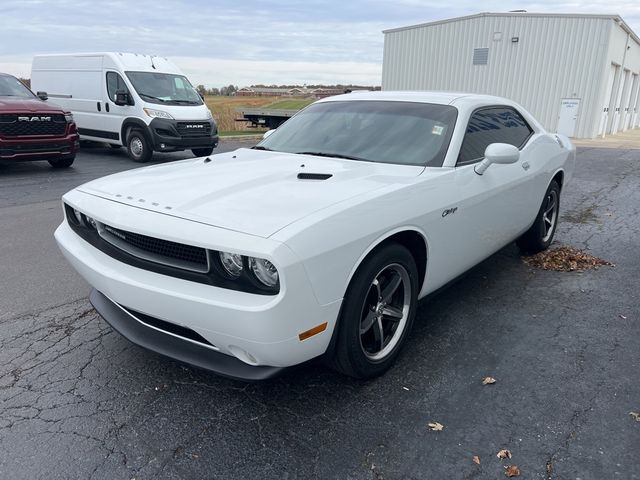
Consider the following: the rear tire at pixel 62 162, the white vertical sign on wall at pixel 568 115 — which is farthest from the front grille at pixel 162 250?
the white vertical sign on wall at pixel 568 115

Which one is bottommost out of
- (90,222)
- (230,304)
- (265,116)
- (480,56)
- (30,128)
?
(265,116)

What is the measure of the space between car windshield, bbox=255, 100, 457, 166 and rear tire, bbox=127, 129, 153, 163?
8.19 metres

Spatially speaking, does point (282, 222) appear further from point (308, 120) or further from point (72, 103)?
point (72, 103)

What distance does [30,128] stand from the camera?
972cm

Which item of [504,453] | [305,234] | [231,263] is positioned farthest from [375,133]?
[504,453]

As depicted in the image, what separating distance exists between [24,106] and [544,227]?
911 cm

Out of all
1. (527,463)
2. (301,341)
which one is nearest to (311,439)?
(301,341)

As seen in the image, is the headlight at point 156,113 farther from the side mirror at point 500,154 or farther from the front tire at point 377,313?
the front tire at point 377,313

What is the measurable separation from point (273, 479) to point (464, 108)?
2884 millimetres

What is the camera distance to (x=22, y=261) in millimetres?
4984

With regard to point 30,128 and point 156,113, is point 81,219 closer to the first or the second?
point 30,128

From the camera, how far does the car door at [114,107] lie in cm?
1194

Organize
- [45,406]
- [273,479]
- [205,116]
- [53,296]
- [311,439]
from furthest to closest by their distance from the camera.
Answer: [205,116]
[53,296]
[45,406]
[311,439]
[273,479]

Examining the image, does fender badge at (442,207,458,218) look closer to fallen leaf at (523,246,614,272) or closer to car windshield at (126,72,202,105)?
fallen leaf at (523,246,614,272)
